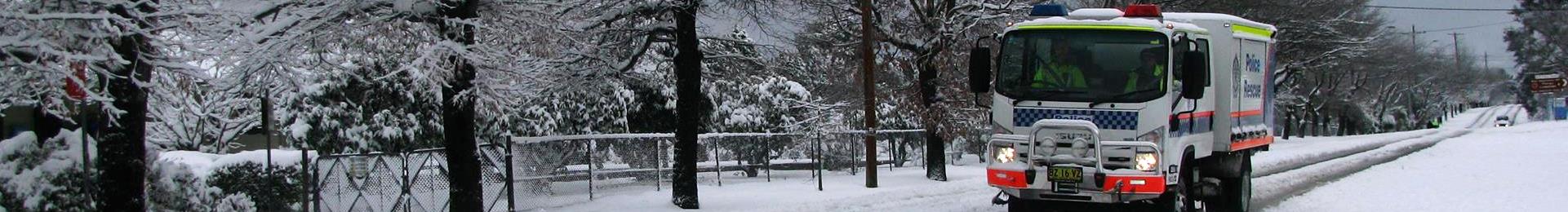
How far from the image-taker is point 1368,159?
28.6 m

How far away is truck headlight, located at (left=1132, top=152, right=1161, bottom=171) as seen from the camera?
11133 mm

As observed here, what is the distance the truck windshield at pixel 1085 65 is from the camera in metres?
11.3

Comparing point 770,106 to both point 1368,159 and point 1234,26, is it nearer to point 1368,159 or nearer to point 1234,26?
point 1368,159

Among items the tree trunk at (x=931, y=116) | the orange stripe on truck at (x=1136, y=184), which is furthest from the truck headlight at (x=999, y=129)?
the tree trunk at (x=931, y=116)

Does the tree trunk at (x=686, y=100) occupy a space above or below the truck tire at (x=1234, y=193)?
above

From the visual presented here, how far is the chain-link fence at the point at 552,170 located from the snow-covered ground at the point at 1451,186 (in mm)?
6437

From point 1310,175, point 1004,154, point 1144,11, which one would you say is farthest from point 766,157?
point 1144,11

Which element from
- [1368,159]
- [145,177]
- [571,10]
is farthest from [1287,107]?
[145,177]

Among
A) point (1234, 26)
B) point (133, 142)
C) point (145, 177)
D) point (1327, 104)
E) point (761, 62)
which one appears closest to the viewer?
point (133, 142)

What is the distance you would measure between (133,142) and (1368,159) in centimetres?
2476

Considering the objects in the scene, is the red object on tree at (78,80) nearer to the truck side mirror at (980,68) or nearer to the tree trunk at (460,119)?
the tree trunk at (460,119)

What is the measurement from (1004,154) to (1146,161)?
45.1 inches

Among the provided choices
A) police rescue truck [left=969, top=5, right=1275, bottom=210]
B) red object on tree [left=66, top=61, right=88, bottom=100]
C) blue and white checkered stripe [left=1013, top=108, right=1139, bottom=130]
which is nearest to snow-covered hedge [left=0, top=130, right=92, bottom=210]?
red object on tree [left=66, top=61, right=88, bottom=100]

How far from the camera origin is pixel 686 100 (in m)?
14.9
